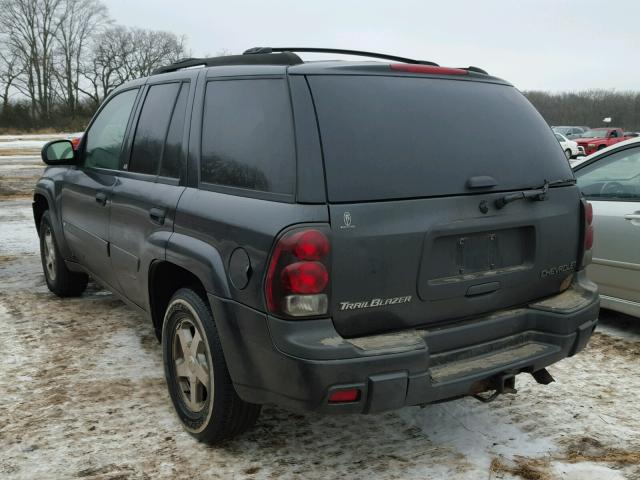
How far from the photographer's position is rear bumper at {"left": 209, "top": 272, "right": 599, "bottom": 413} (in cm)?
250

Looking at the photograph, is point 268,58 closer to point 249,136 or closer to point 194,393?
point 249,136

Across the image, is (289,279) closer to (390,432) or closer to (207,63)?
(390,432)

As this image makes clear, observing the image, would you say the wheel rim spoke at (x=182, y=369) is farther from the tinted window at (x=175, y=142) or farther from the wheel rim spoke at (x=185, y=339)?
the tinted window at (x=175, y=142)

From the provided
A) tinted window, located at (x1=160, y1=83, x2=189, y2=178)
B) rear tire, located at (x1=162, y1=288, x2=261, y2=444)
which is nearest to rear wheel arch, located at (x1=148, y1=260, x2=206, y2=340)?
rear tire, located at (x1=162, y1=288, x2=261, y2=444)

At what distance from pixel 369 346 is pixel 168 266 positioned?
1354 mm

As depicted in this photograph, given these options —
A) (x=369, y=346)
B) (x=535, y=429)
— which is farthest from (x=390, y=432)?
(x=369, y=346)

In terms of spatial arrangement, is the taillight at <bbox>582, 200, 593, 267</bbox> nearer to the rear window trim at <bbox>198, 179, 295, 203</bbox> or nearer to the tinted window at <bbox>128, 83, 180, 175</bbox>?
the rear window trim at <bbox>198, 179, 295, 203</bbox>

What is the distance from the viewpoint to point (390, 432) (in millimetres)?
3354

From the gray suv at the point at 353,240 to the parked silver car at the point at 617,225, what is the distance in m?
1.47

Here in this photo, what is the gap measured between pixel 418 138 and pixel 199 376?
5.12 feet

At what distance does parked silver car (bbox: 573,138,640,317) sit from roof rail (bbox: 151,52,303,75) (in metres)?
2.95

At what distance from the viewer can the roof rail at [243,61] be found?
295 cm

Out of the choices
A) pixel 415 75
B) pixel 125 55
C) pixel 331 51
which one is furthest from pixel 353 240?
pixel 125 55

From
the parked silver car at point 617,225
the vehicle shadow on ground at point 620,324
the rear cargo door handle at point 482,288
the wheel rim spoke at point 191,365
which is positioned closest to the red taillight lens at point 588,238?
the rear cargo door handle at point 482,288
